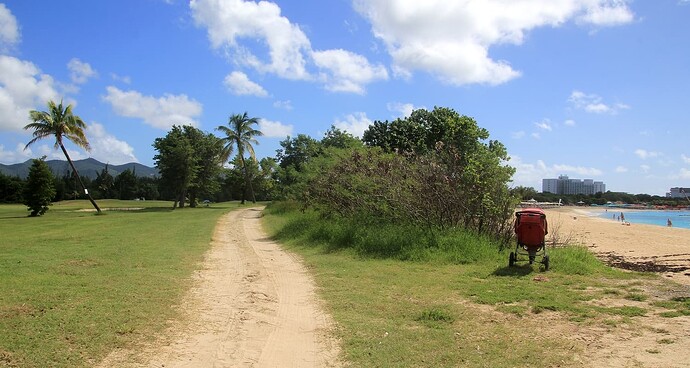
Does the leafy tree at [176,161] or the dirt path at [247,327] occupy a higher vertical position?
the leafy tree at [176,161]

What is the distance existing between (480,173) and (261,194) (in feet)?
215

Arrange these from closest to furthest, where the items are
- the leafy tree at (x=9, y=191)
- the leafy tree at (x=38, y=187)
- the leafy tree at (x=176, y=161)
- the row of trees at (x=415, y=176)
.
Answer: the row of trees at (x=415, y=176)
the leafy tree at (x=38, y=187)
the leafy tree at (x=176, y=161)
the leafy tree at (x=9, y=191)

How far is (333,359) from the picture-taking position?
5336 mm

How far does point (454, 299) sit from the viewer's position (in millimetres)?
7988

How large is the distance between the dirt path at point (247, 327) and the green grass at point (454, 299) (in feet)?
1.22

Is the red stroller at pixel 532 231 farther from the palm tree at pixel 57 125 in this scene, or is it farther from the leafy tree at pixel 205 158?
the leafy tree at pixel 205 158

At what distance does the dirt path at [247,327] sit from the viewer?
522 centimetres

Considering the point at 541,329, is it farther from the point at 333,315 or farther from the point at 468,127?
the point at 468,127

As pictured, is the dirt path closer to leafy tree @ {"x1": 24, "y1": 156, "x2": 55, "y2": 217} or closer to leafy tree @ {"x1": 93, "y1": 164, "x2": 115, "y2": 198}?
leafy tree @ {"x1": 24, "y1": 156, "x2": 55, "y2": 217}

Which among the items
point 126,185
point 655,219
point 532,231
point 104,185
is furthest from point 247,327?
point 104,185

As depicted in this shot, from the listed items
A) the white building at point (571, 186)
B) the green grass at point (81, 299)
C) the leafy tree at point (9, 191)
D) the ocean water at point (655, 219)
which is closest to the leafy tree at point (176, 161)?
the leafy tree at point (9, 191)

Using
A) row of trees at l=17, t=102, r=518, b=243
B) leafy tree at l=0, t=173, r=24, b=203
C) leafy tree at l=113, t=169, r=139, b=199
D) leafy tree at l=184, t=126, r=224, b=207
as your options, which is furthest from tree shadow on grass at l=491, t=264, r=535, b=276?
leafy tree at l=113, t=169, r=139, b=199

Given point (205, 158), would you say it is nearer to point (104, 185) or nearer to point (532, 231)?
point (532, 231)

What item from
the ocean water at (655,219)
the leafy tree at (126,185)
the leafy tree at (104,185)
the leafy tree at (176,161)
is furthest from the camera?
the leafy tree at (126,185)
